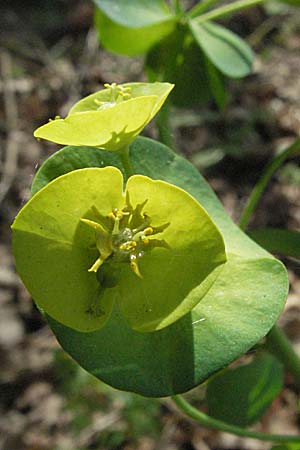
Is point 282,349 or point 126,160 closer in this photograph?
point 126,160

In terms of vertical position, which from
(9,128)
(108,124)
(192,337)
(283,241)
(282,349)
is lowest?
(9,128)

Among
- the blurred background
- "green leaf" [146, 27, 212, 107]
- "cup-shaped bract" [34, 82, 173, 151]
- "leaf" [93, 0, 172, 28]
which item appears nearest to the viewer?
"cup-shaped bract" [34, 82, 173, 151]

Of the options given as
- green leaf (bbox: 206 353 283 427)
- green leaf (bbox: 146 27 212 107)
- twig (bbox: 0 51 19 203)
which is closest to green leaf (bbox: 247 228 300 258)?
green leaf (bbox: 206 353 283 427)

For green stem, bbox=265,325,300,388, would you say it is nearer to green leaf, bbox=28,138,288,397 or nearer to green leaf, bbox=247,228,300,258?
green leaf, bbox=247,228,300,258

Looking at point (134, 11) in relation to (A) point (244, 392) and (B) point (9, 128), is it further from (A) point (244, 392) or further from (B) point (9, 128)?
(B) point (9, 128)

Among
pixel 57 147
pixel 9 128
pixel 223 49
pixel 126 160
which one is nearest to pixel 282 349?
pixel 126 160

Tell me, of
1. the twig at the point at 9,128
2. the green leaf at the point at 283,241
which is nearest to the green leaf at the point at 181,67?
the green leaf at the point at 283,241
